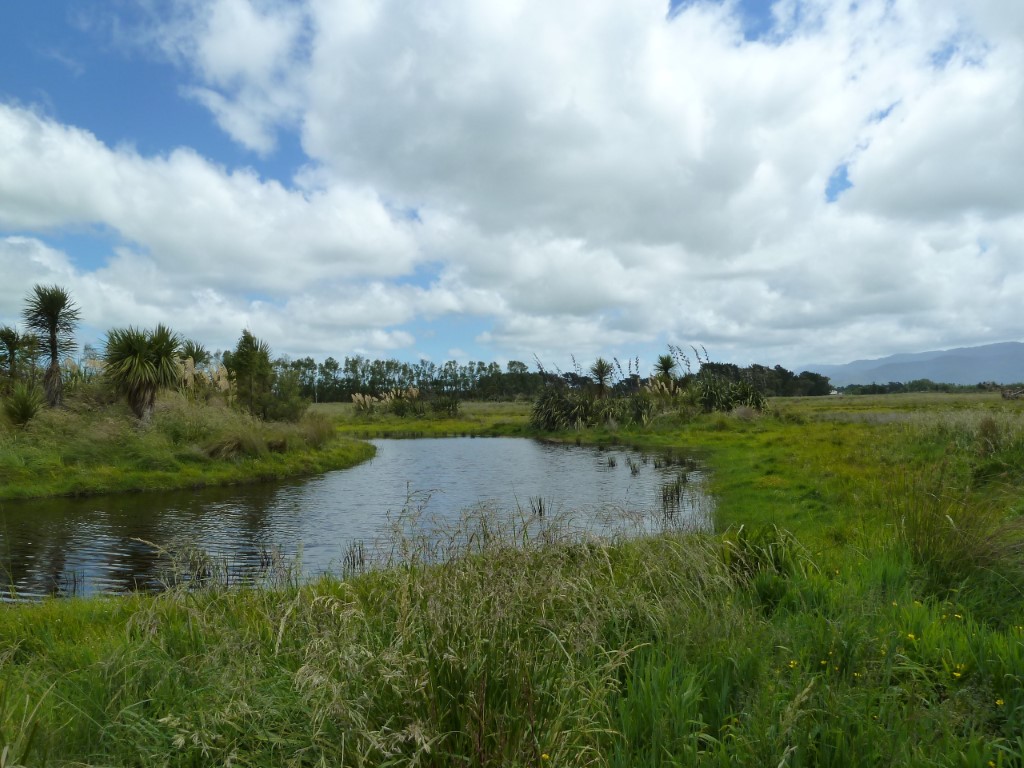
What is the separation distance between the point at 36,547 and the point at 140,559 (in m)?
2.24

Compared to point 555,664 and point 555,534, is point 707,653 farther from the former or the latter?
point 555,534

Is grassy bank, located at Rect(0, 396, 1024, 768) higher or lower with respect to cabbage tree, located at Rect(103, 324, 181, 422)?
lower

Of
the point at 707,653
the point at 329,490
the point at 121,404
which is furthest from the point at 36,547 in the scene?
the point at 121,404

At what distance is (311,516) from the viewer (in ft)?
46.0

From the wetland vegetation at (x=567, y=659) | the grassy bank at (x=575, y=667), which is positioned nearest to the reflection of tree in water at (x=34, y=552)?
the wetland vegetation at (x=567, y=659)

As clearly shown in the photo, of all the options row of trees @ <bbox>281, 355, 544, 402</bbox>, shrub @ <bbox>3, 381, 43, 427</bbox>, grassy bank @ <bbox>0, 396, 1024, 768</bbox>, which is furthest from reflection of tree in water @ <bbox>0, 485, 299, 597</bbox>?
row of trees @ <bbox>281, 355, 544, 402</bbox>

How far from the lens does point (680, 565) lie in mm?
5477

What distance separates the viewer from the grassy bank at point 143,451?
17.1 m

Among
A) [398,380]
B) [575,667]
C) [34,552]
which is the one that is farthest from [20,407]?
[398,380]

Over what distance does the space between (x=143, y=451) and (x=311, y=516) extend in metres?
8.27

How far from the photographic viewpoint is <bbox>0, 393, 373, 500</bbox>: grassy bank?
56.0 feet

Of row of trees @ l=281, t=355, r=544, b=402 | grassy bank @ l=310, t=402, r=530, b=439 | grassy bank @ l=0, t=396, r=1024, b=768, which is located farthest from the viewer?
row of trees @ l=281, t=355, r=544, b=402

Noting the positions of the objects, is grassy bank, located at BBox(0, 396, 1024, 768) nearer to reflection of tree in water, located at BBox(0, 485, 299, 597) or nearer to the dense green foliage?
reflection of tree in water, located at BBox(0, 485, 299, 597)

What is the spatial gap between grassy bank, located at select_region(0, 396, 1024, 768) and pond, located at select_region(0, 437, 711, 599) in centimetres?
69
